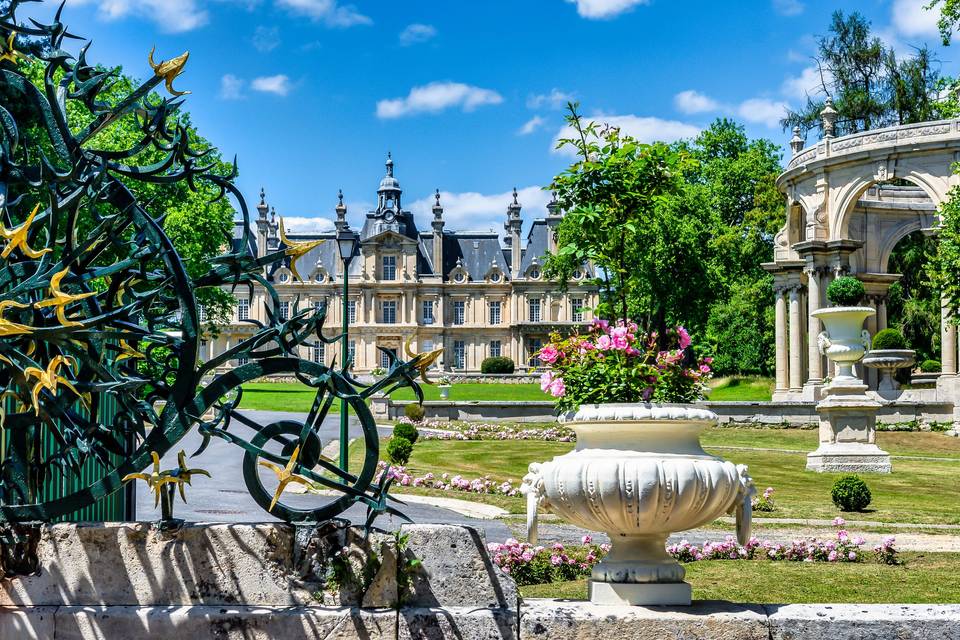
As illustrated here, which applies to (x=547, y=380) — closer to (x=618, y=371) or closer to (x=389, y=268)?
(x=618, y=371)

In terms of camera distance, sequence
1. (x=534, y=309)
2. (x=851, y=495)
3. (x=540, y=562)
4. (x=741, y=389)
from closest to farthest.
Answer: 1. (x=540, y=562)
2. (x=851, y=495)
3. (x=741, y=389)
4. (x=534, y=309)

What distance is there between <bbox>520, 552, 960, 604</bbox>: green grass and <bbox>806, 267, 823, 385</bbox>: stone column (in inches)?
1115

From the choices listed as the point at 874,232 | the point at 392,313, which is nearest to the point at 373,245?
the point at 392,313

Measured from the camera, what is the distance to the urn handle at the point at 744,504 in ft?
18.5

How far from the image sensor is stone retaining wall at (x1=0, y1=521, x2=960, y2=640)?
505cm

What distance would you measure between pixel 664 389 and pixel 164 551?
3118 millimetres

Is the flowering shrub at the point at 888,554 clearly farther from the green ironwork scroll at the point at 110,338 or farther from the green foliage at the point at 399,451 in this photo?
the green foliage at the point at 399,451

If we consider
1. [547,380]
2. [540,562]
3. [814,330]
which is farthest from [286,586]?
[814,330]

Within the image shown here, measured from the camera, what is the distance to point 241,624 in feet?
16.4

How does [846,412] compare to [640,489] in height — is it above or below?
below

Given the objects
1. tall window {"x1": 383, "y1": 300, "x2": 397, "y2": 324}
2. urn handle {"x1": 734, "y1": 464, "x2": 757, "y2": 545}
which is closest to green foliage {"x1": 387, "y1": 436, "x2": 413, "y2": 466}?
urn handle {"x1": 734, "y1": 464, "x2": 757, "y2": 545}

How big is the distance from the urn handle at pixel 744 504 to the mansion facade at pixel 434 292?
82754 millimetres

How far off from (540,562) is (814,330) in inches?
1222

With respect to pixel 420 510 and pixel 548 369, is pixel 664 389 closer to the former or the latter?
pixel 548 369
